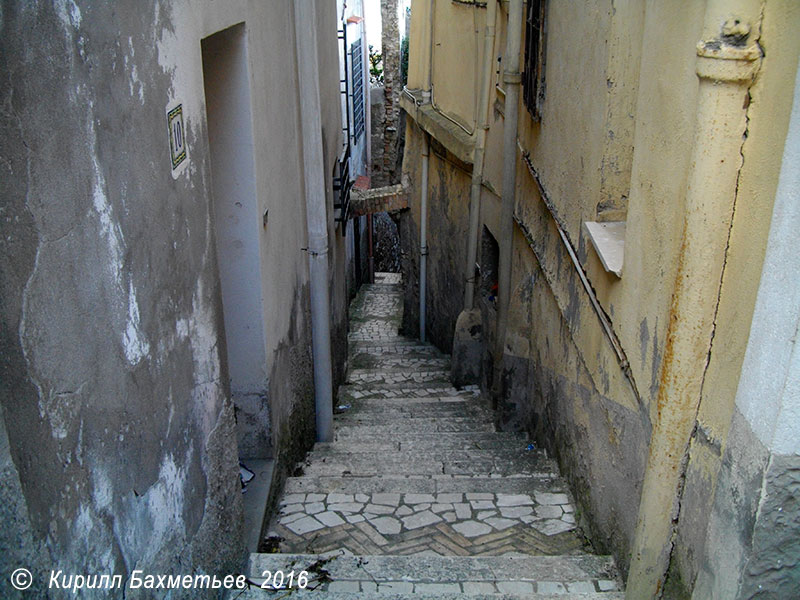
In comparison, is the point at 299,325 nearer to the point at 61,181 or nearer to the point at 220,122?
the point at 220,122

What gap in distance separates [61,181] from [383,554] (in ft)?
10.4

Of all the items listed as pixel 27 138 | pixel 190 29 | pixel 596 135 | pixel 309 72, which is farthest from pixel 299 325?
pixel 27 138

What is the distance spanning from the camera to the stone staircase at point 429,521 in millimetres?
3928

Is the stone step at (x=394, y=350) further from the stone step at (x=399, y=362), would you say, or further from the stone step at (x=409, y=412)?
the stone step at (x=409, y=412)

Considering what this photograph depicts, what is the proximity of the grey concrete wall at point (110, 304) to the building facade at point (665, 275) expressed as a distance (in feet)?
6.15

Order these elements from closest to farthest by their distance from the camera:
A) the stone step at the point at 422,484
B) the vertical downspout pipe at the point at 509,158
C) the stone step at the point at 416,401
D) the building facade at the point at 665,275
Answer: the building facade at the point at 665,275 → the stone step at the point at 422,484 → the vertical downspout pipe at the point at 509,158 → the stone step at the point at 416,401

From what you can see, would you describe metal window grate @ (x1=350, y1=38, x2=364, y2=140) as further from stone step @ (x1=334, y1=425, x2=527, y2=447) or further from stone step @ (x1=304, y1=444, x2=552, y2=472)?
stone step @ (x1=304, y1=444, x2=552, y2=472)

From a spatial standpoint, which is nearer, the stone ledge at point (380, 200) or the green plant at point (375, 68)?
the stone ledge at point (380, 200)

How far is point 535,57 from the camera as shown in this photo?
22.6 feet

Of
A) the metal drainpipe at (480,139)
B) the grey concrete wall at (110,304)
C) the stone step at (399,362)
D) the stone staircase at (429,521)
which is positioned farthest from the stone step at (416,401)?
the grey concrete wall at (110,304)

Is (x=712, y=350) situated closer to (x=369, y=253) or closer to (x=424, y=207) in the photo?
(x=424, y=207)

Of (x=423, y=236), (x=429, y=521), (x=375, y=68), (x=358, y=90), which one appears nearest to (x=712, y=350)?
(x=429, y=521)

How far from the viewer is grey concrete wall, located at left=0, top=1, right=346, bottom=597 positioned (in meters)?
1.77

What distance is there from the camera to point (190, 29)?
3.23 m
